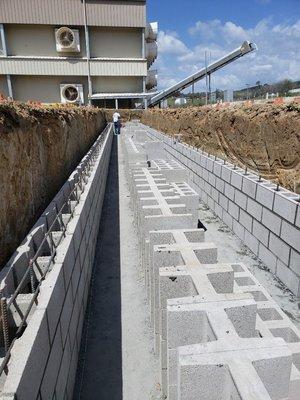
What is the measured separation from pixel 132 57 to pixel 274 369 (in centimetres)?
4013

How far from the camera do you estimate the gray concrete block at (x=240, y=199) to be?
6189mm

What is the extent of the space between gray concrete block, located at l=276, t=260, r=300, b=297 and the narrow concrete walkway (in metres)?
2.13

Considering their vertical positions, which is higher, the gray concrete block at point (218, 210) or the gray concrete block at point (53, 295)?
the gray concrete block at point (53, 295)

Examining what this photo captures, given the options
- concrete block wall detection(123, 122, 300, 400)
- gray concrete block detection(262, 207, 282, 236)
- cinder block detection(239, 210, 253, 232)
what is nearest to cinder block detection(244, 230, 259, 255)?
cinder block detection(239, 210, 253, 232)

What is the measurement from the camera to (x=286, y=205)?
15.3 feet

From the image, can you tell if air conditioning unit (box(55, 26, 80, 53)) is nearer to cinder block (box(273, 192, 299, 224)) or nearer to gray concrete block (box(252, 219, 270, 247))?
gray concrete block (box(252, 219, 270, 247))

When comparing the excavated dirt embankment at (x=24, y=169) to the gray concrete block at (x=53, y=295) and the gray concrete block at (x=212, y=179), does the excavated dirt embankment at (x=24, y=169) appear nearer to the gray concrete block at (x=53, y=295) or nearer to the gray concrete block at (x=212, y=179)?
the gray concrete block at (x=53, y=295)

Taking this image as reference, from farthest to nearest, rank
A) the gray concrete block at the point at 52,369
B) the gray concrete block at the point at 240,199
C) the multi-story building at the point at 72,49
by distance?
the multi-story building at the point at 72,49
the gray concrete block at the point at 240,199
the gray concrete block at the point at 52,369

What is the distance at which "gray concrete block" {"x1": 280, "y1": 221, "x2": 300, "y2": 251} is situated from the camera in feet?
14.7

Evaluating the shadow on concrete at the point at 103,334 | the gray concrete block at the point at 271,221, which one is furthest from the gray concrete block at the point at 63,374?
the gray concrete block at the point at 271,221

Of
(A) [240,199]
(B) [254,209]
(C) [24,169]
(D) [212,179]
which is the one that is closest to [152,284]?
(C) [24,169]

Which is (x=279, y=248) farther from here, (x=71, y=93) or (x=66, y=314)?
(x=71, y=93)

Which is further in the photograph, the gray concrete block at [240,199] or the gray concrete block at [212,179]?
the gray concrete block at [212,179]

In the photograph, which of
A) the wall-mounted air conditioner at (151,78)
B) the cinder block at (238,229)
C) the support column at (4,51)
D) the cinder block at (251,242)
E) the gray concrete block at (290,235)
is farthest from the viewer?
the wall-mounted air conditioner at (151,78)
